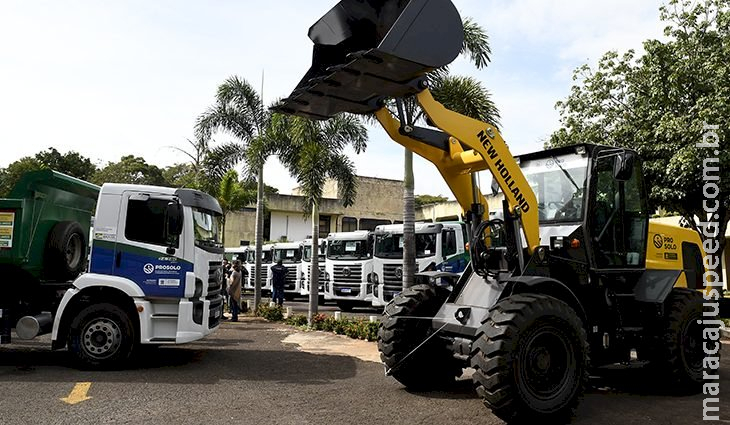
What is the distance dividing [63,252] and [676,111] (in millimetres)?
15028

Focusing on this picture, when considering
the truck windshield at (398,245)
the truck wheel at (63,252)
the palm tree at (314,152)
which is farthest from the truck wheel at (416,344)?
the truck windshield at (398,245)

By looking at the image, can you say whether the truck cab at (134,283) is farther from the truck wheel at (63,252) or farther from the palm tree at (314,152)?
the palm tree at (314,152)

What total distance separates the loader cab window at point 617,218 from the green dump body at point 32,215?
8.03 meters

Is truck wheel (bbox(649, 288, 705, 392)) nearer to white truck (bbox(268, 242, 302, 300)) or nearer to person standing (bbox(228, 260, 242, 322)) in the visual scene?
person standing (bbox(228, 260, 242, 322))

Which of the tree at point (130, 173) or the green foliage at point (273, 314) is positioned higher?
the tree at point (130, 173)

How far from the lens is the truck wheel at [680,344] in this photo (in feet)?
23.7

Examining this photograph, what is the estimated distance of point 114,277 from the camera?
887 centimetres

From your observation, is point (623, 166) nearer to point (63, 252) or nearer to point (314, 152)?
point (63, 252)

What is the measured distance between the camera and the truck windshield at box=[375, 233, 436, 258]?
17734 millimetres

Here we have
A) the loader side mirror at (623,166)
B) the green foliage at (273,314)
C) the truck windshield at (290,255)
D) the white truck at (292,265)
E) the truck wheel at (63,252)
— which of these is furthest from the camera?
the truck windshield at (290,255)

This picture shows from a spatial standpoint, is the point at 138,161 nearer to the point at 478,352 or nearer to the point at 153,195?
the point at 153,195

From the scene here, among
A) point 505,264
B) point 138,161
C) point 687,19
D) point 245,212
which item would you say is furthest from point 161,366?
point 138,161

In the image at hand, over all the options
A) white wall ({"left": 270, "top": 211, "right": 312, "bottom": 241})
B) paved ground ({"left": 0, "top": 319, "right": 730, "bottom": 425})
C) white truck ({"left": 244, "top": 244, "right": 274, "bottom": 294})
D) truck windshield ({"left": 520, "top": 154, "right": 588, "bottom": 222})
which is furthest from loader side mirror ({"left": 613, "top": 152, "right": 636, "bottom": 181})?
white wall ({"left": 270, "top": 211, "right": 312, "bottom": 241})

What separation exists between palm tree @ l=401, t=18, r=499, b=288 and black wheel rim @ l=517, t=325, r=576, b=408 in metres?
7.34
